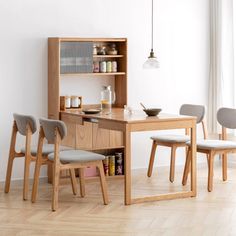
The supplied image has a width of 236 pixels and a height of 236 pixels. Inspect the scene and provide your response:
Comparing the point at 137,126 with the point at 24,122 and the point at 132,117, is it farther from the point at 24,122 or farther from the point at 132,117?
the point at 24,122

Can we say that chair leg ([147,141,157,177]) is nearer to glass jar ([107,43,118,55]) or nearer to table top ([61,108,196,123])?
table top ([61,108,196,123])

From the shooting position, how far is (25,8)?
689cm

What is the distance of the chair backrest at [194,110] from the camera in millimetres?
7305

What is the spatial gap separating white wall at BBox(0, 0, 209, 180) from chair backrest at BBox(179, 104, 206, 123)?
0.44 m

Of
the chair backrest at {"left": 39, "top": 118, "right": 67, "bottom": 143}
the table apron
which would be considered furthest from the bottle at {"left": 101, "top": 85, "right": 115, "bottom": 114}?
the chair backrest at {"left": 39, "top": 118, "right": 67, "bottom": 143}

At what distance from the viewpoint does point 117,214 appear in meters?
5.72

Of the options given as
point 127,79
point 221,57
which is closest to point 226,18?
point 221,57

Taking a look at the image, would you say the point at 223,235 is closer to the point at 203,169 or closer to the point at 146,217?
the point at 146,217

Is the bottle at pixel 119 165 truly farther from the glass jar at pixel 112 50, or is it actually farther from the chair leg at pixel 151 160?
the glass jar at pixel 112 50

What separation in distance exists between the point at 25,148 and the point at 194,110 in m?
2.02

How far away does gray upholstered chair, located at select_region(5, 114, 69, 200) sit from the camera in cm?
624

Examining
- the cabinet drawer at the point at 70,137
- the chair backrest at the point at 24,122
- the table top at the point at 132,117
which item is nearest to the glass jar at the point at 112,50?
the table top at the point at 132,117

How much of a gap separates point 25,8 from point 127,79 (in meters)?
1.36

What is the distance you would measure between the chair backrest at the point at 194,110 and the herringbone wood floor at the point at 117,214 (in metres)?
0.78
